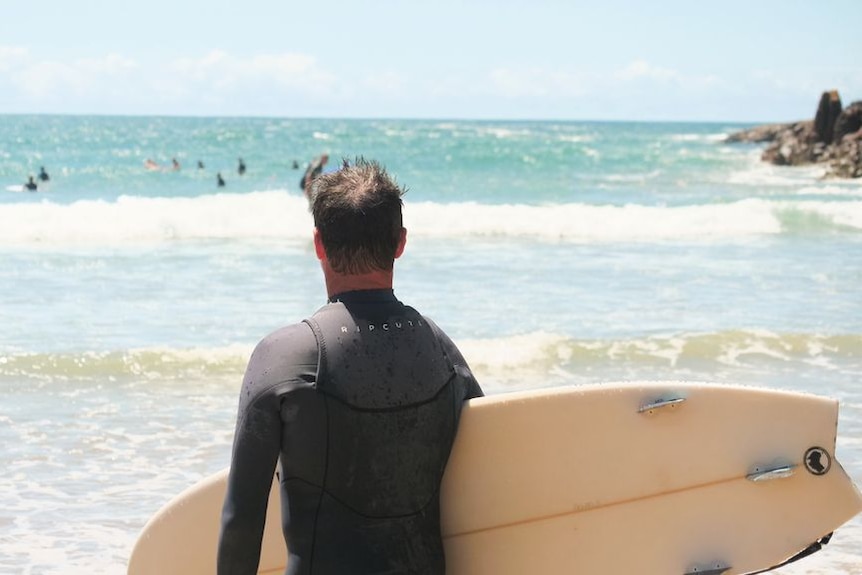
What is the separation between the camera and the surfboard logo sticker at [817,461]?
94.3 inches

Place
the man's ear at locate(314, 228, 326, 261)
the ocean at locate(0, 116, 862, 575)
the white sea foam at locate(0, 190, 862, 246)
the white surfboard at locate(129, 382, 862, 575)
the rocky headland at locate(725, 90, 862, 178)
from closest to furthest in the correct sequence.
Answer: the man's ear at locate(314, 228, 326, 261), the white surfboard at locate(129, 382, 862, 575), the ocean at locate(0, 116, 862, 575), the white sea foam at locate(0, 190, 862, 246), the rocky headland at locate(725, 90, 862, 178)

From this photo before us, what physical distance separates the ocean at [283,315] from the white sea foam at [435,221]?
0.22 feet

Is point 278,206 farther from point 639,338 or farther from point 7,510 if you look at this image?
point 7,510

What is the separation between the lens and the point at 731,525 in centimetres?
242

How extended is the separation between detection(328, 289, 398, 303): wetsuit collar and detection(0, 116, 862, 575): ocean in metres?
2.60

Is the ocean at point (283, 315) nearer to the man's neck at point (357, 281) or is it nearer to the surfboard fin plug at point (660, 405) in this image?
the surfboard fin plug at point (660, 405)

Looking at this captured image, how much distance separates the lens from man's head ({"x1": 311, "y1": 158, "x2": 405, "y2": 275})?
74.8 inches

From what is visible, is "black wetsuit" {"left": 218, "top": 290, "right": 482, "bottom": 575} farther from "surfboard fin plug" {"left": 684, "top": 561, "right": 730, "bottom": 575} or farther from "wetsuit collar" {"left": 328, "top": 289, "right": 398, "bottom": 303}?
"surfboard fin plug" {"left": 684, "top": 561, "right": 730, "bottom": 575}

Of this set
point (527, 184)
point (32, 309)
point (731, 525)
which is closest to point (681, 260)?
point (32, 309)

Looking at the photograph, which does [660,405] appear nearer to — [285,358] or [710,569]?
[710,569]

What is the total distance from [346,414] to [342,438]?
40mm

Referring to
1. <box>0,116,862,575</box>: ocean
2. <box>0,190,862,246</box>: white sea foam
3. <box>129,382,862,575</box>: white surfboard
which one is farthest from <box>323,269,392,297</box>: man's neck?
<box>0,190,862,246</box>: white sea foam

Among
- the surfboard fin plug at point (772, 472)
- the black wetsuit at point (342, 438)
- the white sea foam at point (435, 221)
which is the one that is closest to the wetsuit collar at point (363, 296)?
the black wetsuit at point (342, 438)

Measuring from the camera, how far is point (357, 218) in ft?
6.23
